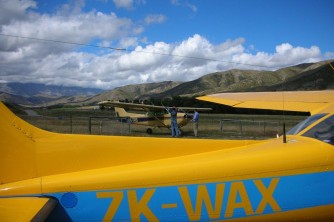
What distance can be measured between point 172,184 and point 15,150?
62.9 inches

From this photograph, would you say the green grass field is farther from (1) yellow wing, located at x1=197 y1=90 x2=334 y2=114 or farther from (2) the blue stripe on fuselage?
(2) the blue stripe on fuselage

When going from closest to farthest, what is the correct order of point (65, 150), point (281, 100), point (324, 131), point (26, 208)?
point (26, 208) → point (65, 150) → point (324, 131) → point (281, 100)

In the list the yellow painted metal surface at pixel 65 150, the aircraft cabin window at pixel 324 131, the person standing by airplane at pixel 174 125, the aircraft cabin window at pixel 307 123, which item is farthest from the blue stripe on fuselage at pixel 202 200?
the person standing by airplane at pixel 174 125

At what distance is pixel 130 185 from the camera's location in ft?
10.4

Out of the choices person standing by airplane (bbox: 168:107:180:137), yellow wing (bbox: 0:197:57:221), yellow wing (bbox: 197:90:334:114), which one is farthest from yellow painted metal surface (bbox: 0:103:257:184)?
person standing by airplane (bbox: 168:107:180:137)

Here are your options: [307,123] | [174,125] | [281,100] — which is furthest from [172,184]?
[174,125]

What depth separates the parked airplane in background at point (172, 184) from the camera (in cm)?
313

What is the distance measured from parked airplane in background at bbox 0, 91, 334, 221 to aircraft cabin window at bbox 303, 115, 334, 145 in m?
0.05

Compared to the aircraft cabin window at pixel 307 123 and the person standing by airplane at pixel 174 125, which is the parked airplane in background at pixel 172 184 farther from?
the person standing by airplane at pixel 174 125

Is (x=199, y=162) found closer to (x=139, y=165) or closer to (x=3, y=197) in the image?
(x=139, y=165)

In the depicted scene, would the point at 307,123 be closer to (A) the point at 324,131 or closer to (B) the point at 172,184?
(A) the point at 324,131

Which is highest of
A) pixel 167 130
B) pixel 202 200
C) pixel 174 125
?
pixel 202 200

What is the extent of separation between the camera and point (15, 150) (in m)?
3.26

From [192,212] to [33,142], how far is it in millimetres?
1762
